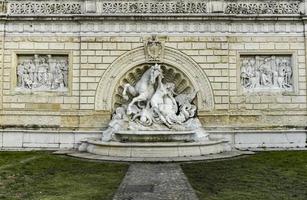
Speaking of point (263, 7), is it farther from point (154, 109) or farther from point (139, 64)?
point (154, 109)

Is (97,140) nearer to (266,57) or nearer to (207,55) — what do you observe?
(207,55)

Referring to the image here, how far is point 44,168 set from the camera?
1130 cm

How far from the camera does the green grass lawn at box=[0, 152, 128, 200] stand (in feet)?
26.8

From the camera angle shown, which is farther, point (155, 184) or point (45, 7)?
point (45, 7)

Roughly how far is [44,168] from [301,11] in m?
12.4

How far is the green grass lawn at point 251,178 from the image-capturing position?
8.12m

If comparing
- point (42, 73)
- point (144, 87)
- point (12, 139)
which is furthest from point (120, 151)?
point (42, 73)

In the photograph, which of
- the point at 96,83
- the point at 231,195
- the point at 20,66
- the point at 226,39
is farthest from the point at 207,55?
the point at 231,195

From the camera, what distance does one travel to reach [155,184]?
350 inches

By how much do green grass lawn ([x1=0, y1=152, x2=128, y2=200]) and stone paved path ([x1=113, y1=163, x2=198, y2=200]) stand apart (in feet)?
0.90

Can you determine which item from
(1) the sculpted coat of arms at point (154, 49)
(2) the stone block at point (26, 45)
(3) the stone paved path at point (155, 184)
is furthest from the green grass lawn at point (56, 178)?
(1) the sculpted coat of arms at point (154, 49)

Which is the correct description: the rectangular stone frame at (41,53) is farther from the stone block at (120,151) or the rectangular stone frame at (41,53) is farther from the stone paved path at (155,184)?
the stone paved path at (155,184)

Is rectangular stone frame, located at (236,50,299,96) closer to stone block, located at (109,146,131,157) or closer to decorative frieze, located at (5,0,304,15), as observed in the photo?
decorative frieze, located at (5,0,304,15)

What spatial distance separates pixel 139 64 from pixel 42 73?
423cm
